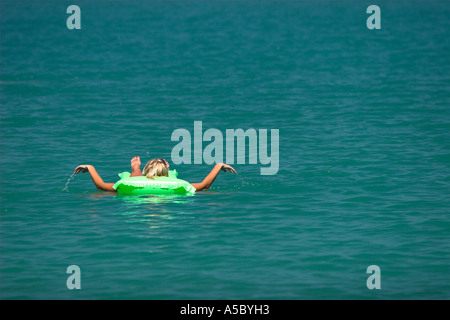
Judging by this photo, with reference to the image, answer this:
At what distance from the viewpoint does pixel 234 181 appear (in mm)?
21094

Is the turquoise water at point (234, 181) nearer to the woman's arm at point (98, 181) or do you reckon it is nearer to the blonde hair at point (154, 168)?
the woman's arm at point (98, 181)

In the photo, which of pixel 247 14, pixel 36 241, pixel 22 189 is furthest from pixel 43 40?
pixel 36 241

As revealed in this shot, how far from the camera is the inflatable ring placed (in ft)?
60.4

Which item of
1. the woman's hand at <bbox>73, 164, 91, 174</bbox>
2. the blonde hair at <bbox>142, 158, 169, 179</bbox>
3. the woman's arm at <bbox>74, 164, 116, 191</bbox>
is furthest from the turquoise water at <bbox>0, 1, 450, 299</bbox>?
the woman's hand at <bbox>73, 164, 91, 174</bbox>

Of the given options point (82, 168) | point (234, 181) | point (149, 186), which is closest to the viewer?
point (149, 186)

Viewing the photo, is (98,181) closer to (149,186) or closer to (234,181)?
(149,186)

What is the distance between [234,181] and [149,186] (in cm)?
318

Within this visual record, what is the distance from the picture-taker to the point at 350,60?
168ft

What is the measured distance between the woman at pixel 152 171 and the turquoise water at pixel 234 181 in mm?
273

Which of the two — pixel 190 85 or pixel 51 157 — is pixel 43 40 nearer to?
pixel 190 85

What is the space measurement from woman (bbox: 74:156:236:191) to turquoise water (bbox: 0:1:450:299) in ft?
0.90

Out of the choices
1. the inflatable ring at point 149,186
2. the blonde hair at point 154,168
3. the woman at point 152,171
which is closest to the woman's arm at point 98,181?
the woman at point 152,171

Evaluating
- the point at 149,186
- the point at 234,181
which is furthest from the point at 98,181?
the point at 234,181

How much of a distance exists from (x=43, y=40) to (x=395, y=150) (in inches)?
1809
